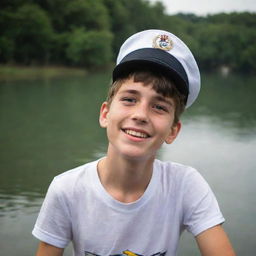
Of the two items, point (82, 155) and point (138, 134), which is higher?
point (138, 134)

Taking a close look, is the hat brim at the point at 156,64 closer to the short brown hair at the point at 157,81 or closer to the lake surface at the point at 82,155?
the short brown hair at the point at 157,81

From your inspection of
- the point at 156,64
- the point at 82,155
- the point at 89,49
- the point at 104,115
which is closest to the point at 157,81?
the point at 156,64

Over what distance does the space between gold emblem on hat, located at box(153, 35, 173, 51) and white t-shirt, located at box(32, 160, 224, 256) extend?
1.56 ft

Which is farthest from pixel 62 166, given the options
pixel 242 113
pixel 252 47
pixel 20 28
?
pixel 252 47

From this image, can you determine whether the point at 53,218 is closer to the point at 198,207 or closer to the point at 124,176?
the point at 124,176

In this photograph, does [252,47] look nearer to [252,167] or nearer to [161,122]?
[252,167]

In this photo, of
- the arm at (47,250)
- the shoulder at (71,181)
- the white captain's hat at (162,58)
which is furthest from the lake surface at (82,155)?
the white captain's hat at (162,58)

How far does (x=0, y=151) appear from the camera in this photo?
4.34 metres

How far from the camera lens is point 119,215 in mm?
1277

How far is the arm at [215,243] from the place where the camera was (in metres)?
1.22

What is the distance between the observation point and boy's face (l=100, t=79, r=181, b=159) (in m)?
1.22

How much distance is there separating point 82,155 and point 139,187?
10.2 feet

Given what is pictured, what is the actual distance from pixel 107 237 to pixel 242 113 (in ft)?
24.5

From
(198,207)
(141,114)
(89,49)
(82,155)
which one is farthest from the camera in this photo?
(89,49)
